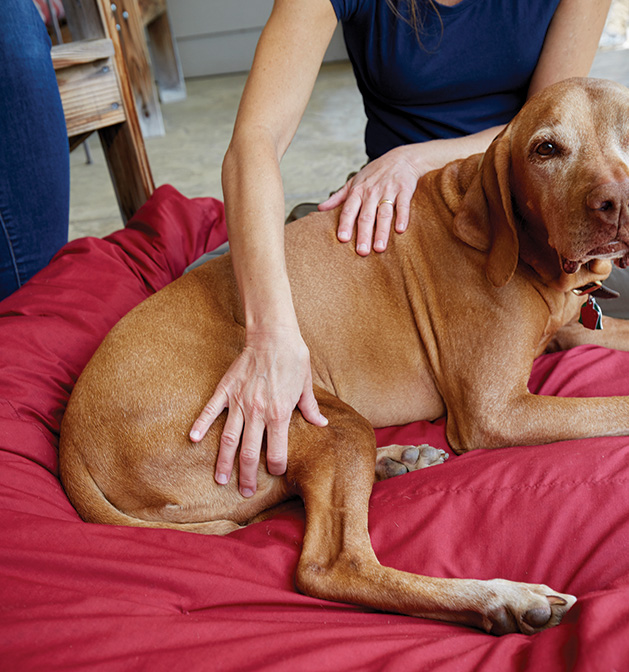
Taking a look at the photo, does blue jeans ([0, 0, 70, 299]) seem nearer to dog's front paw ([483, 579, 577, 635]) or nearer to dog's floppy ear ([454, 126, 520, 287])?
dog's floppy ear ([454, 126, 520, 287])

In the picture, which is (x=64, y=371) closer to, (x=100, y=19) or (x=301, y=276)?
(x=301, y=276)

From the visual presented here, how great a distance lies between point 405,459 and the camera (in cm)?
194

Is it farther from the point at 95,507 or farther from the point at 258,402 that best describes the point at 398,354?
the point at 95,507

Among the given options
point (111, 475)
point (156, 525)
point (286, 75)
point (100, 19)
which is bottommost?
point (156, 525)

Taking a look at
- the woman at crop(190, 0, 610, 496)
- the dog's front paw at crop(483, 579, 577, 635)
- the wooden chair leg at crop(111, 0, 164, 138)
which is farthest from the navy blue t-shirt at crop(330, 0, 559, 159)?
the wooden chair leg at crop(111, 0, 164, 138)

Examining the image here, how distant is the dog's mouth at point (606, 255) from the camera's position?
1.63 metres

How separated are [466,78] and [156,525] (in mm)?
2029

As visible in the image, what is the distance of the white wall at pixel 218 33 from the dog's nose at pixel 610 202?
10.5m

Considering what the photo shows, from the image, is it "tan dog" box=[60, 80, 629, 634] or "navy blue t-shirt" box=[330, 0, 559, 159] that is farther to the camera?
"navy blue t-shirt" box=[330, 0, 559, 159]

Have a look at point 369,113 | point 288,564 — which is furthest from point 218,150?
point 288,564

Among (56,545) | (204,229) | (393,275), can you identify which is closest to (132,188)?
(204,229)

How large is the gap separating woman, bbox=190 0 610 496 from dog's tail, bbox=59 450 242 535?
0.15 meters

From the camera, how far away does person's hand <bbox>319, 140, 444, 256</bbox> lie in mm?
2121

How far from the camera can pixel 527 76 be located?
2.59 m
